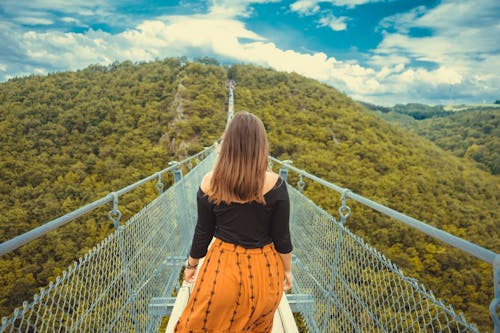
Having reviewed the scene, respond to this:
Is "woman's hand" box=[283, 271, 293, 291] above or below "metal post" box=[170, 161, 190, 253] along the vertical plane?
above

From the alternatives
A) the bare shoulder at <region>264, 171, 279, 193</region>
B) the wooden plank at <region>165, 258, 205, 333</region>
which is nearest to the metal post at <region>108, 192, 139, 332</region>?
the wooden plank at <region>165, 258, 205, 333</region>

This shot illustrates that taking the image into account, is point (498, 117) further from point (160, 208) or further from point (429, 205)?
point (160, 208)

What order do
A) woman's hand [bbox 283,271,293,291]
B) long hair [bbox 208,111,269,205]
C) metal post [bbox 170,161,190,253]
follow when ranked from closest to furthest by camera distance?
long hair [bbox 208,111,269,205], woman's hand [bbox 283,271,293,291], metal post [bbox 170,161,190,253]

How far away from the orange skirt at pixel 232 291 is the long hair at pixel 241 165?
0.25 meters

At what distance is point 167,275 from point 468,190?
3930 cm

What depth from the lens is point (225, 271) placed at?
124 centimetres

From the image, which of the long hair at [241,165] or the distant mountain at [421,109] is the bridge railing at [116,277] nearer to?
the long hair at [241,165]

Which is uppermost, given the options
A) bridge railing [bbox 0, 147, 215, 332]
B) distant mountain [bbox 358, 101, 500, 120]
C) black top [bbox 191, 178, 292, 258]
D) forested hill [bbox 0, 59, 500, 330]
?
distant mountain [bbox 358, 101, 500, 120]

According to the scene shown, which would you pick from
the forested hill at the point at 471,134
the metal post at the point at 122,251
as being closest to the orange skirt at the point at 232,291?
the metal post at the point at 122,251

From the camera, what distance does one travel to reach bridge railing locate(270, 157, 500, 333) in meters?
0.94

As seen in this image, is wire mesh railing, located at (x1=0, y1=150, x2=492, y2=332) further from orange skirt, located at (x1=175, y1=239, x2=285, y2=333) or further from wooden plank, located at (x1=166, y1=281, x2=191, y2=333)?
orange skirt, located at (x1=175, y1=239, x2=285, y2=333)

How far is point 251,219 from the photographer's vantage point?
1.26 meters

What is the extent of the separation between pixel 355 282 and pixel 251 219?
2.88 feet

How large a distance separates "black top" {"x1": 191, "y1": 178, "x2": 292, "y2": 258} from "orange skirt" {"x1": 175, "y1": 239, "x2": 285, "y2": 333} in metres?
0.05
